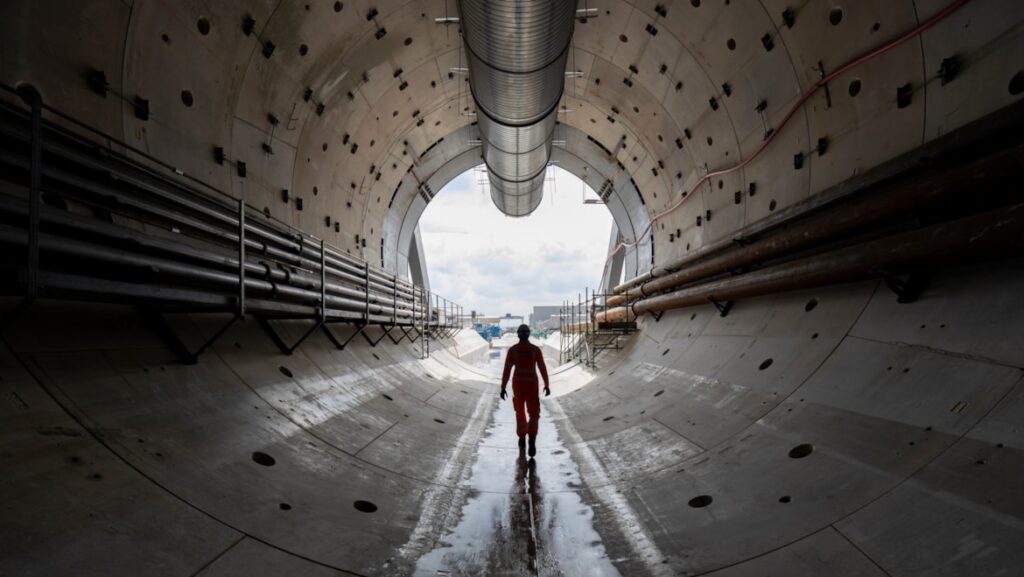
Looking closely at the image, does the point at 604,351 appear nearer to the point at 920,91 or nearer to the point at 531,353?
the point at 531,353

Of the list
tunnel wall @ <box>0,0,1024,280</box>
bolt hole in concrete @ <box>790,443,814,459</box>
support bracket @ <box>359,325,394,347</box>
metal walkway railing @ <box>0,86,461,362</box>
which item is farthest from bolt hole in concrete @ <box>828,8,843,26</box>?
support bracket @ <box>359,325,394,347</box>

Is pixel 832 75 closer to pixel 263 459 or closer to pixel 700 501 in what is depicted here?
pixel 700 501

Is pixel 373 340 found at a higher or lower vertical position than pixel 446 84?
lower

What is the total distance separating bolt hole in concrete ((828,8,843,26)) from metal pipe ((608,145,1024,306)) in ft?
5.45

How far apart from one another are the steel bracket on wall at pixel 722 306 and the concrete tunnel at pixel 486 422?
0.03m

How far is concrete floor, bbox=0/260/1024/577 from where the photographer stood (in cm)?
218

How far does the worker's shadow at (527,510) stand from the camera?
313 cm

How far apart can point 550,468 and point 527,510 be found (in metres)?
1.16

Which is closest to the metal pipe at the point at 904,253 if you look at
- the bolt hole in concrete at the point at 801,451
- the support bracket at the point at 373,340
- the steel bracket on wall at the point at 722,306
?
the steel bracket on wall at the point at 722,306

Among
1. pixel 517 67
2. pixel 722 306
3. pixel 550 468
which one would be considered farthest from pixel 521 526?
pixel 517 67

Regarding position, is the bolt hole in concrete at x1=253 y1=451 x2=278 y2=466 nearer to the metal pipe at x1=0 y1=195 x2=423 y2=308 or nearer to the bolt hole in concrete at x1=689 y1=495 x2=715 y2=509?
the metal pipe at x1=0 y1=195 x2=423 y2=308

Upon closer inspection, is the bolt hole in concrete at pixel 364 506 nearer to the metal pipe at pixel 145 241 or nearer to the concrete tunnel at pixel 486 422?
the concrete tunnel at pixel 486 422

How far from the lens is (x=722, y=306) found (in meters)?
6.85

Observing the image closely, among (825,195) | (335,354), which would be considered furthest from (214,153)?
(825,195)
